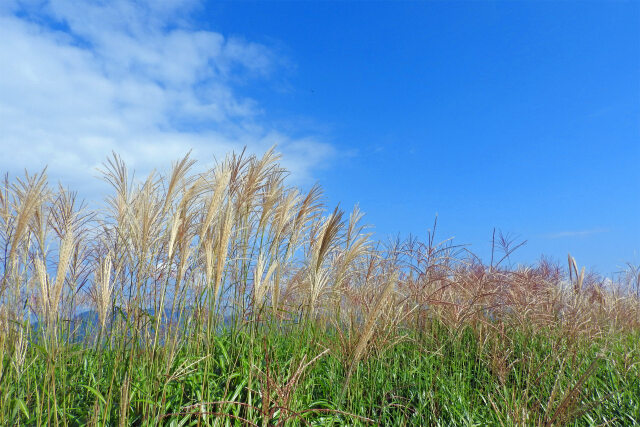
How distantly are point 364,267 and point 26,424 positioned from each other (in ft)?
12.2

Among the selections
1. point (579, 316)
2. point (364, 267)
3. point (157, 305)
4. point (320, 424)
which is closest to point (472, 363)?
point (579, 316)

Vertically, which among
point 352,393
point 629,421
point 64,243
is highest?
point 64,243

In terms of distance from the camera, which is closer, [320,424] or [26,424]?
[26,424]

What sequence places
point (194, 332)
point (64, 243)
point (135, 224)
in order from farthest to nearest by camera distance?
point (194, 332), point (135, 224), point (64, 243)

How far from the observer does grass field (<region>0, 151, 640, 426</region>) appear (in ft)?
9.22

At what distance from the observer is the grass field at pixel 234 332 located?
2.81 metres

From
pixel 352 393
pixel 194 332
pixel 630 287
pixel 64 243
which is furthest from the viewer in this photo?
pixel 630 287

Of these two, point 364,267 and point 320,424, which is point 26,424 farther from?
point 364,267

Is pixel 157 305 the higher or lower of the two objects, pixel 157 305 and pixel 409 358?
the higher

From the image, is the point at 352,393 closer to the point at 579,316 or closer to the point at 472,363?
the point at 472,363

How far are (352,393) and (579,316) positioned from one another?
2837 millimetres

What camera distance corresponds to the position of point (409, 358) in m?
4.64

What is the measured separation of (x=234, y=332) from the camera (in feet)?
12.3

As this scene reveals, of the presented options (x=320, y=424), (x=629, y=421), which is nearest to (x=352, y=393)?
(x=320, y=424)
